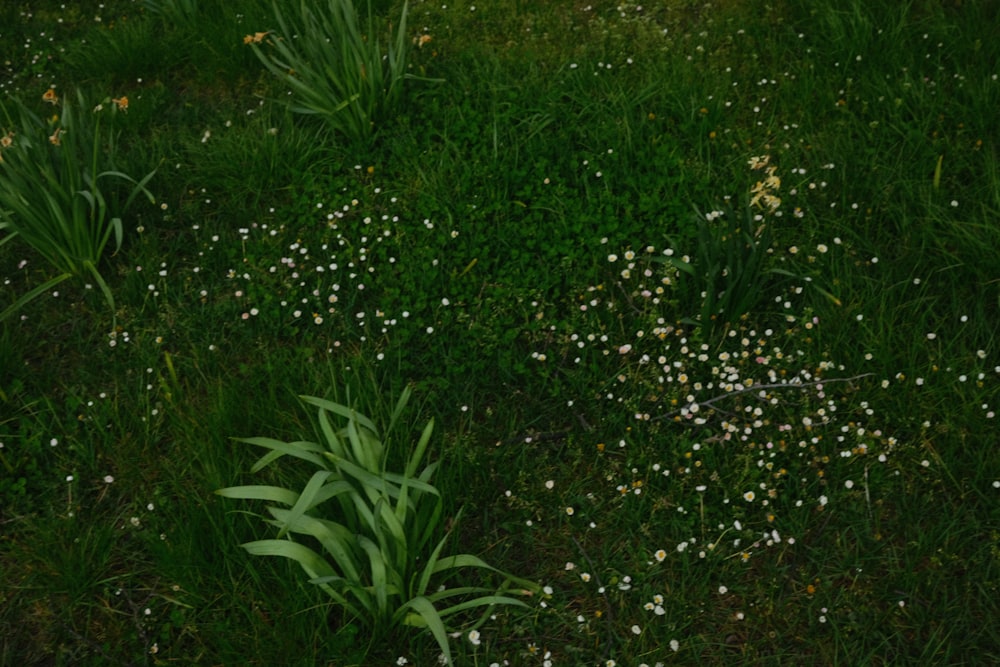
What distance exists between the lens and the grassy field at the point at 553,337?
A: 251cm

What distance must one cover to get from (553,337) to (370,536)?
1.08 meters

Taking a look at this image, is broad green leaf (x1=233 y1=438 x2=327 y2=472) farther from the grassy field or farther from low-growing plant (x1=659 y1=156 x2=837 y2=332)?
low-growing plant (x1=659 y1=156 x2=837 y2=332)

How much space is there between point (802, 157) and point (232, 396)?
2.51 m

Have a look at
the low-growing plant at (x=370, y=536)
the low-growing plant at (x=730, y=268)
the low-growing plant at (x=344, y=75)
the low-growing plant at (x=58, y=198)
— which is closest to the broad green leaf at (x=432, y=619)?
the low-growing plant at (x=370, y=536)

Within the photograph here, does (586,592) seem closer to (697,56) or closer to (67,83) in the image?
(697,56)

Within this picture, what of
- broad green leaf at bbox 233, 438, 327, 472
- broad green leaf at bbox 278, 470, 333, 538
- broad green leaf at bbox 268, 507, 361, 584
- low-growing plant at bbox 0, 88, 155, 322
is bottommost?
broad green leaf at bbox 268, 507, 361, 584

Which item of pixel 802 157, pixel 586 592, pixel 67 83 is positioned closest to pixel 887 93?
pixel 802 157

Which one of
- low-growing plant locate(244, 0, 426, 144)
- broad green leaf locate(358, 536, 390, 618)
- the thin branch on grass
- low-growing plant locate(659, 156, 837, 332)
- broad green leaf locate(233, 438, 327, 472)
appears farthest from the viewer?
low-growing plant locate(244, 0, 426, 144)

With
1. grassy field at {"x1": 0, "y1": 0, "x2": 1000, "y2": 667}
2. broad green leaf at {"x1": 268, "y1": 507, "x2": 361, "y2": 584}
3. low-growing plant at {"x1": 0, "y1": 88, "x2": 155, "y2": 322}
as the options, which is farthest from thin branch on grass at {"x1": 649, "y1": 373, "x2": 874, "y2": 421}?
low-growing plant at {"x1": 0, "y1": 88, "x2": 155, "y2": 322}

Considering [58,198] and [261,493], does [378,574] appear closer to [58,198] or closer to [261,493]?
[261,493]

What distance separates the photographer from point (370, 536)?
2475 millimetres

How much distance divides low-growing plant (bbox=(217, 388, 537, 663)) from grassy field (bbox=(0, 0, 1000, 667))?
0.05 m

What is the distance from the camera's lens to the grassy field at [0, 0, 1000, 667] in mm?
2506

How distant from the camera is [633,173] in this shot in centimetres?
361
